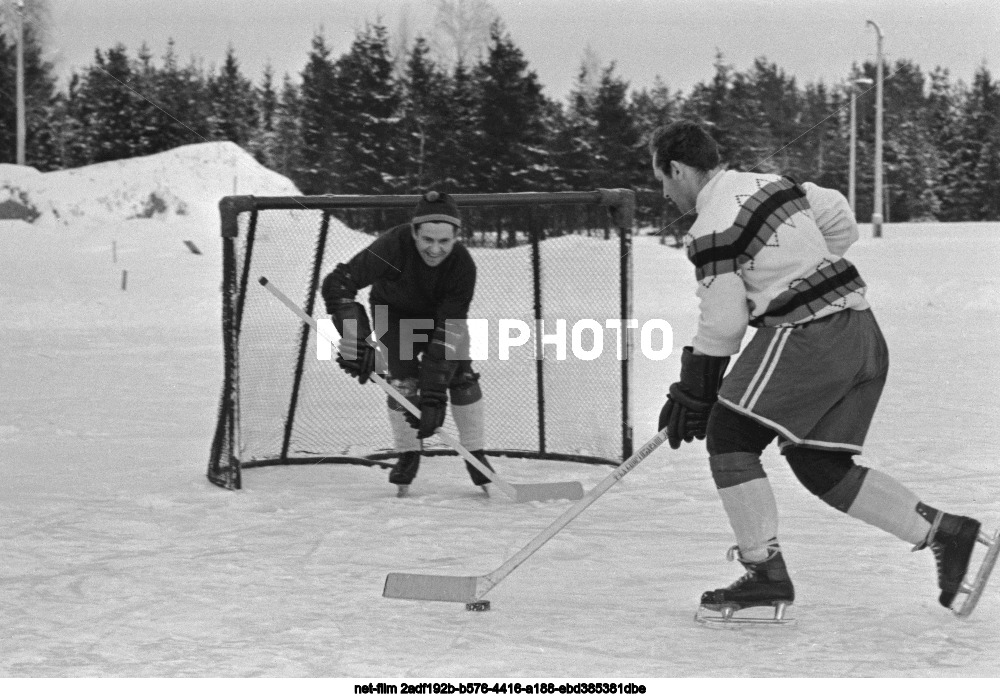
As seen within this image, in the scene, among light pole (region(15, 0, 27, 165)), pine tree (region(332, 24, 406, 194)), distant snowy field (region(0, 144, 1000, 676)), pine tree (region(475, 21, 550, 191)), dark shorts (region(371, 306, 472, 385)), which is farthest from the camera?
pine tree (region(475, 21, 550, 191))

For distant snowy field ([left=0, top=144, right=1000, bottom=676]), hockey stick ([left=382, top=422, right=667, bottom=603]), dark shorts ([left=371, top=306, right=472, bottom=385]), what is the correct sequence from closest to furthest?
distant snowy field ([left=0, top=144, right=1000, bottom=676]), hockey stick ([left=382, top=422, right=667, bottom=603]), dark shorts ([left=371, top=306, right=472, bottom=385])

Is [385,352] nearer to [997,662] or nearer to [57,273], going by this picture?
[997,662]

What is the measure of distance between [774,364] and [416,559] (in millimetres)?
1337

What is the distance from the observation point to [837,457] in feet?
9.08

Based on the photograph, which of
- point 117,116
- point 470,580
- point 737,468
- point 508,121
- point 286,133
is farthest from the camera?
point 286,133

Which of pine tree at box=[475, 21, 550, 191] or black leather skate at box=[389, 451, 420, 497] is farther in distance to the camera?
pine tree at box=[475, 21, 550, 191]

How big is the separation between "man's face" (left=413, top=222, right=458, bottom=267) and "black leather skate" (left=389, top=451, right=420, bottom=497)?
757mm

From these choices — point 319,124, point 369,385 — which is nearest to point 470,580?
point 369,385

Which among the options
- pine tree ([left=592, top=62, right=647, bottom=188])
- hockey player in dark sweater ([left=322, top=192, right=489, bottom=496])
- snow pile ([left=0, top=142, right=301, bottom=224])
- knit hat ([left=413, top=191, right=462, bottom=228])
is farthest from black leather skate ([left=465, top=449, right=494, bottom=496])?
pine tree ([left=592, top=62, right=647, bottom=188])

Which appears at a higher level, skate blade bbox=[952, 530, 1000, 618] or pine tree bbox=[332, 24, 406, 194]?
pine tree bbox=[332, 24, 406, 194]

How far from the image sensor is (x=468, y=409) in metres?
4.59

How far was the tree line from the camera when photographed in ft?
76.1

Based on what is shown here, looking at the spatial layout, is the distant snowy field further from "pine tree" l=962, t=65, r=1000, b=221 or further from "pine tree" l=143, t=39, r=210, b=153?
"pine tree" l=962, t=65, r=1000, b=221

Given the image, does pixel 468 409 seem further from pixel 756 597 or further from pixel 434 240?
pixel 756 597
